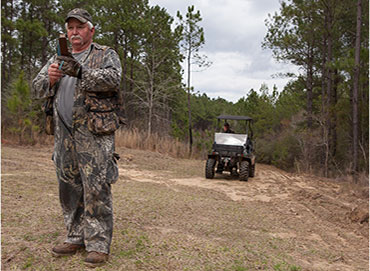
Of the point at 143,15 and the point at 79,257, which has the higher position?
the point at 143,15

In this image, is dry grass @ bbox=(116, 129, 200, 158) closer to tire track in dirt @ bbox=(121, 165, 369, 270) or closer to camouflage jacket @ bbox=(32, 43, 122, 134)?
tire track in dirt @ bbox=(121, 165, 369, 270)

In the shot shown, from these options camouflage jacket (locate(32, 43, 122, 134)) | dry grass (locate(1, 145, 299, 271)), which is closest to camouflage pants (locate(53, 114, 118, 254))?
camouflage jacket (locate(32, 43, 122, 134))

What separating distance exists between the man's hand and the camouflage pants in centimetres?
41

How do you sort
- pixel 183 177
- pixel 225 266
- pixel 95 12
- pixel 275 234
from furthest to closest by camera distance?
pixel 95 12
pixel 183 177
pixel 275 234
pixel 225 266

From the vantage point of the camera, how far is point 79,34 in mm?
2623

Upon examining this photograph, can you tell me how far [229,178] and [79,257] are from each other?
8029 mm

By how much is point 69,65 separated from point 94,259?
1.46m

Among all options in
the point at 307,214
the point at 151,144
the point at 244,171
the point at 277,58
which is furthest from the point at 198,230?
the point at 277,58

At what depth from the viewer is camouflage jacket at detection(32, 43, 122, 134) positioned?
245cm

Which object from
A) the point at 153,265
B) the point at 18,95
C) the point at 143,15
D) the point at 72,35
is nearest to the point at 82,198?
the point at 153,265

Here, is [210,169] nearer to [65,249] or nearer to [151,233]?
[151,233]

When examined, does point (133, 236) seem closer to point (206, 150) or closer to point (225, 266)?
point (225, 266)

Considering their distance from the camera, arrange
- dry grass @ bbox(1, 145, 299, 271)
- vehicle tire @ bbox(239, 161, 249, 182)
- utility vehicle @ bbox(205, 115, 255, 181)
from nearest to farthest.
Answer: dry grass @ bbox(1, 145, 299, 271), vehicle tire @ bbox(239, 161, 249, 182), utility vehicle @ bbox(205, 115, 255, 181)

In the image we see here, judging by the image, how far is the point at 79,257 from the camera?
2715 mm
